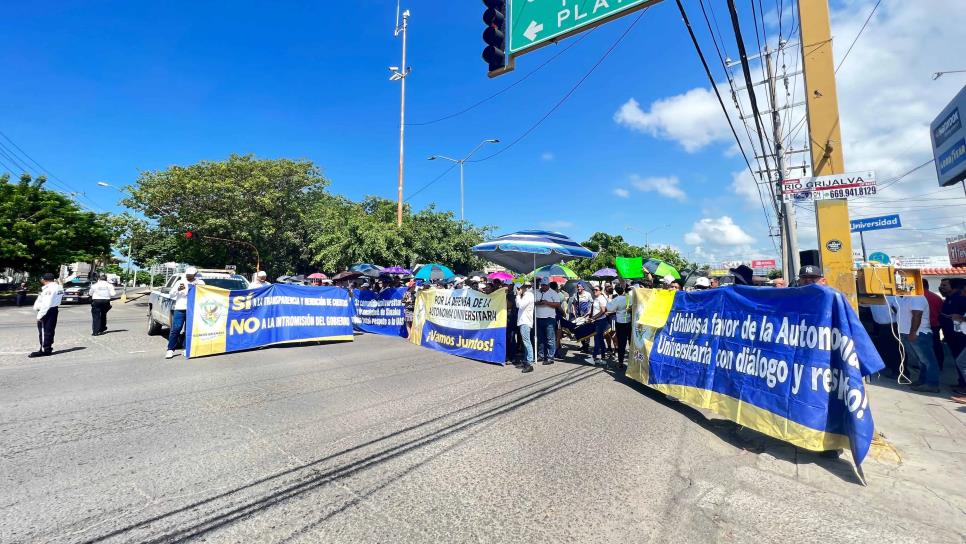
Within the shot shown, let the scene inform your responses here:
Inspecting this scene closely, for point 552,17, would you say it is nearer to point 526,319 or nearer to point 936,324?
point 526,319

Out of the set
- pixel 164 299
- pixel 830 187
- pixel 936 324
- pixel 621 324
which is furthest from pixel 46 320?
pixel 936 324

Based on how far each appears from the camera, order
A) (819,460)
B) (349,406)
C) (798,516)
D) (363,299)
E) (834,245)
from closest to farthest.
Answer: (798,516) < (819,460) < (349,406) < (834,245) < (363,299)

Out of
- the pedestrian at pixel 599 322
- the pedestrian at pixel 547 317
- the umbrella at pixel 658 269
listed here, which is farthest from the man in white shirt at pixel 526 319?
the umbrella at pixel 658 269

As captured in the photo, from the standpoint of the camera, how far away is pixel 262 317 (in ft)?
31.7

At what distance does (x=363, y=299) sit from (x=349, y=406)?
9.02 meters

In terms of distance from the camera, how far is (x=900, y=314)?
683cm

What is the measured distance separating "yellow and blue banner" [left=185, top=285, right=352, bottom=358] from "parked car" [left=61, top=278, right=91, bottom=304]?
22819mm

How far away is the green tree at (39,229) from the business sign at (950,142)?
35.6m

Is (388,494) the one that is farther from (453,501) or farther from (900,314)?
(900,314)

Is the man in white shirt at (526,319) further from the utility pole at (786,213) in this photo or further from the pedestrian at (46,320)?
the pedestrian at (46,320)

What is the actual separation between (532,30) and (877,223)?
16.0 metres

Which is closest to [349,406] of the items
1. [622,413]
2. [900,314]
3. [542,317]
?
[622,413]

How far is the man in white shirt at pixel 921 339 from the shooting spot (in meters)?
6.46

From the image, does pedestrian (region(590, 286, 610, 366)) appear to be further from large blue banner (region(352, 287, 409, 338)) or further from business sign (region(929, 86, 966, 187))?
business sign (region(929, 86, 966, 187))
